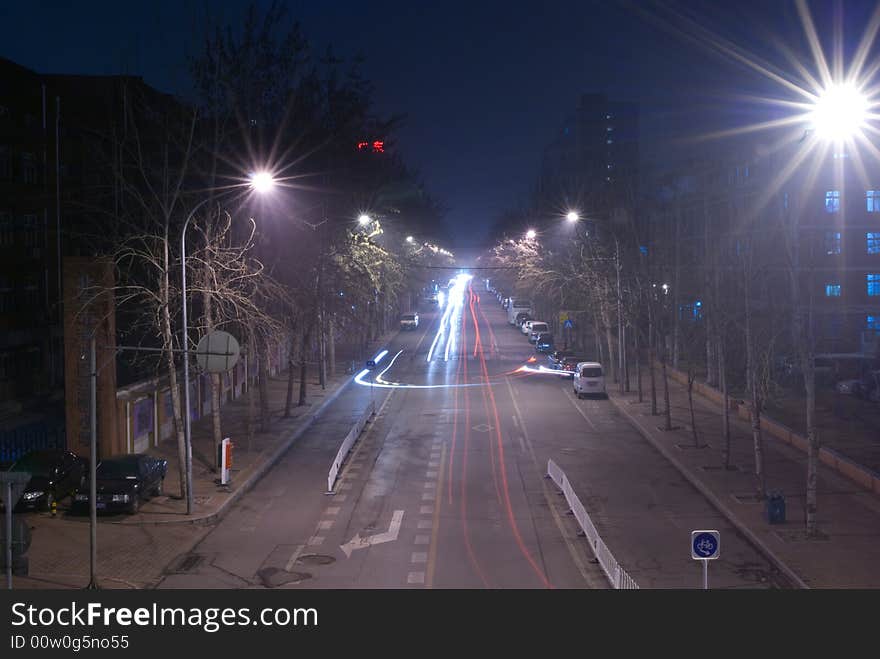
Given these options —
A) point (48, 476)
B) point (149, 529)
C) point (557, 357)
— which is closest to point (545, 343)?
point (557, 357)

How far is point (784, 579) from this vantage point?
1731cm

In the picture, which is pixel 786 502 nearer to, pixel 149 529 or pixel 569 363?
pixel 149 529

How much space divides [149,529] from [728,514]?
1376 cm

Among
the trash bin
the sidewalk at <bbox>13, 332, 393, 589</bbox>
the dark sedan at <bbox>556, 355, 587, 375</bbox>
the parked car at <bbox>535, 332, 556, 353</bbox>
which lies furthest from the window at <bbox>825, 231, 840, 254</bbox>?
the trash bin

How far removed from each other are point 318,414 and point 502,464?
13452 mm

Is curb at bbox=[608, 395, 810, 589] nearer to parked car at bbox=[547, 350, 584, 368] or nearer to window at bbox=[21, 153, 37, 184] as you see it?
parked car at bbox=[547, 350, 584, 368]

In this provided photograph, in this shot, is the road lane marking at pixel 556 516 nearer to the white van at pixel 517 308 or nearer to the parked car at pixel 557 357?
the parked car at pixel 557 357

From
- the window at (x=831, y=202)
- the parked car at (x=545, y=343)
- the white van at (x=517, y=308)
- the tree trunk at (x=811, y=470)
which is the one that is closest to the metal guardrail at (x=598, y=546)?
the tree trunk at (x=811, y=470)

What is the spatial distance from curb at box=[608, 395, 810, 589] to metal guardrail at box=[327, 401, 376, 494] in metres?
10.1

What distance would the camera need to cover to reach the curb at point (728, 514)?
57.4 feet

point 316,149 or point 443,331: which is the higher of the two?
point 316,149

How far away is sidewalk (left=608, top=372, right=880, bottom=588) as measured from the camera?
17828 millimetres

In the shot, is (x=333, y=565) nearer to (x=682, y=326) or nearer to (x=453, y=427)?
(x=453, y=427)
